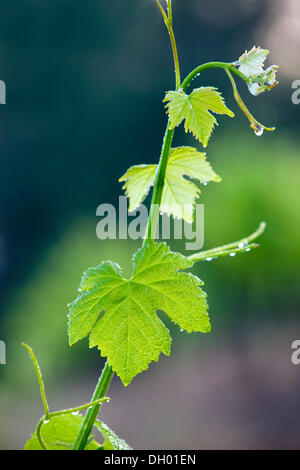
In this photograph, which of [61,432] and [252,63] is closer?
[252,63]

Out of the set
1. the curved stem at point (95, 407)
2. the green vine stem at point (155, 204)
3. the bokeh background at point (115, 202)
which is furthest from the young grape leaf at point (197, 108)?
the bokeh background at point (115, 202)

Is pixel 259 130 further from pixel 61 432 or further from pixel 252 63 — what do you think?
pixel 61 432

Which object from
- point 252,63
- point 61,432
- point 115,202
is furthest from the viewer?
point 115,202

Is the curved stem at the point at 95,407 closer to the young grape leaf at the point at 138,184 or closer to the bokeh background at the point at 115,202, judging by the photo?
the young grape leaf at the point at 138,184

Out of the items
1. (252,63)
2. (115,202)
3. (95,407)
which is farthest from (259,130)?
(115,202)

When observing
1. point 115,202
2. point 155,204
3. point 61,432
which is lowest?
point 61,432

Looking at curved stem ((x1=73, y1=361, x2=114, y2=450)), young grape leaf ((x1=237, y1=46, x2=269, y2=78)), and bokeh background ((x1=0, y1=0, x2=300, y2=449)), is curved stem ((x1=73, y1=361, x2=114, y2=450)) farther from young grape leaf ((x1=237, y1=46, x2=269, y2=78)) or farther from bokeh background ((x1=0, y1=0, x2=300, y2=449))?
bokeh background ((x1=0, y1=0, x2=300, y2=449))

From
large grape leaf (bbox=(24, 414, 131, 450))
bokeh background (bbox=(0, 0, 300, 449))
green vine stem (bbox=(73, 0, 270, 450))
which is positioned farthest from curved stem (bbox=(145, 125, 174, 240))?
bokeh background (bbox=(0, 0, 300, 449))

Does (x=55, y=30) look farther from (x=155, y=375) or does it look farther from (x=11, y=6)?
(x=155, y=375)
